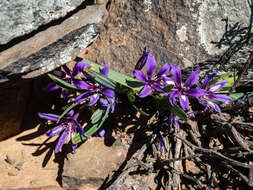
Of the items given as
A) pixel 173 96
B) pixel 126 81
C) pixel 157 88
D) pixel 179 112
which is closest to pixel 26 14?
pixel 126 81

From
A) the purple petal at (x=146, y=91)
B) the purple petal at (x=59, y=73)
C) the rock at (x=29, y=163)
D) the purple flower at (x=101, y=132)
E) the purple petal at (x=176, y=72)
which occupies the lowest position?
the rock at (x=29, y=163)

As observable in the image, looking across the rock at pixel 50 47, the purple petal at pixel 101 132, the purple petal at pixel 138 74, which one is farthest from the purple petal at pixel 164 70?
the purple petal at pixel 101 132

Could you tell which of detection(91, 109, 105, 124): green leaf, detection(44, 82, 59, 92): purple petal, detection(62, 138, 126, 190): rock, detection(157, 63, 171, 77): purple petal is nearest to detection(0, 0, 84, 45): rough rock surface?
detection(44, 82, 59, 92): purple petal

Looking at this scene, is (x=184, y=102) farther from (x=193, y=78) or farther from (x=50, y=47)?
(x=50, y=47)

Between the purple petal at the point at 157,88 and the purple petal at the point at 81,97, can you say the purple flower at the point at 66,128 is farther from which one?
the purple petal at the point at 157,88

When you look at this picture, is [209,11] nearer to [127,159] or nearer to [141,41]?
[141,41]

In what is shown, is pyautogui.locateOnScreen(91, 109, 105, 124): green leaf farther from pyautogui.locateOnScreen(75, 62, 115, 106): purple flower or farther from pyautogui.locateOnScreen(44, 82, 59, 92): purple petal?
pyautogui.locateOnScreen(44, 82, 59, 92): purple petal

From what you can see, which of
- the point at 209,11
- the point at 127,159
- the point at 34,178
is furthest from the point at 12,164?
the point at 209,11
